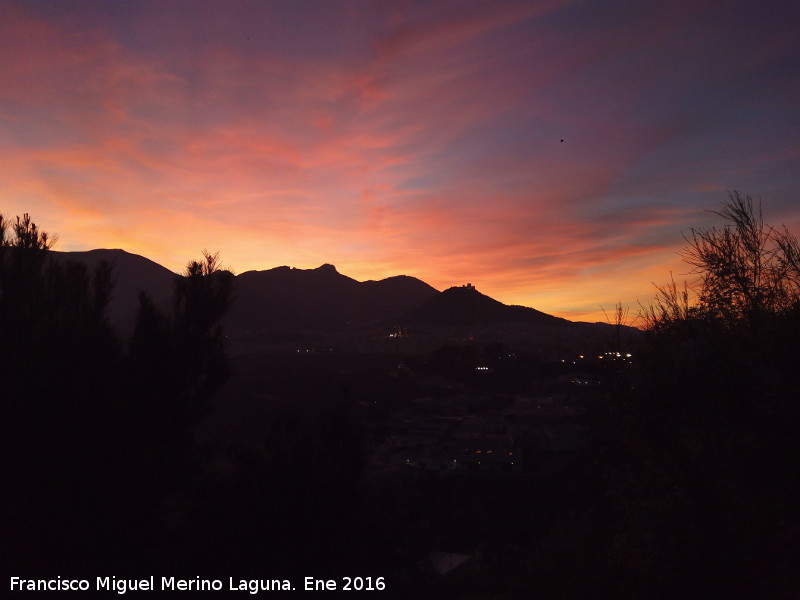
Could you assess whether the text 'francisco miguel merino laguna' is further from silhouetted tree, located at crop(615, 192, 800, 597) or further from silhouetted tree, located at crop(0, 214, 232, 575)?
silhouetted tree, located at crop(615, 192, 800, 597)

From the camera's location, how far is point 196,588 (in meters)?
6.61

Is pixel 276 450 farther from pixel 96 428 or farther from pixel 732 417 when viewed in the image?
pixel 732 417

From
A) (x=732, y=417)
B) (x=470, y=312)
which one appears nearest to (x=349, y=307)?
(x=470, y=312)

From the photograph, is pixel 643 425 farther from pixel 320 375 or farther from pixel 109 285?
pixel 320 375

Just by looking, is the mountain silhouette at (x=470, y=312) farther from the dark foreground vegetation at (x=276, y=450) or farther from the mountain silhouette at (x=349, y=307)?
the dark foreground vegetation at (x=276, y=450)

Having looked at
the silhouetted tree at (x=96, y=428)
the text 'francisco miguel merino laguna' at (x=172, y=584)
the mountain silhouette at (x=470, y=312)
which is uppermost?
the mountain silhouette at (x=470, y=312)

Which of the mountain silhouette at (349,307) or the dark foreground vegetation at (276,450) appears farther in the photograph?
the mountain silhouette at (349,307)

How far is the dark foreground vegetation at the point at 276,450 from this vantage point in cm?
648

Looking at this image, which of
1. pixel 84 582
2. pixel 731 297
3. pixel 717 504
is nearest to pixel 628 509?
pixel 717 504

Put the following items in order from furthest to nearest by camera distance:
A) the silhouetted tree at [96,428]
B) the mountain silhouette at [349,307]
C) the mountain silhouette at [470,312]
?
the mountain silhouette at [470,312] < the mountain silhouette at [349,307] < the silhouetted tree at [96,428]

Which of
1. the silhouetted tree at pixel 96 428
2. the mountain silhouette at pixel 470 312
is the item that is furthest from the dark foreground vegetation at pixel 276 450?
the mountain silhouette at pixel 470 312

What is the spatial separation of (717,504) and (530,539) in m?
13.2

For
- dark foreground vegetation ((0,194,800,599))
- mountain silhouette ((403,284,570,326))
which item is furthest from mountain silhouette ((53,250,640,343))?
dark foreground vegetation ((0,194,800,599))

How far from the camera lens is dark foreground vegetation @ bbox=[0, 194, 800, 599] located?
21.3 feet
